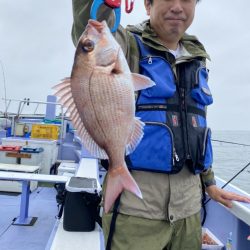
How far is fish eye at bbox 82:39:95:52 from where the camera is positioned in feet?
3.94

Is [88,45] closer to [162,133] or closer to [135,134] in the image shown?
[135,134]

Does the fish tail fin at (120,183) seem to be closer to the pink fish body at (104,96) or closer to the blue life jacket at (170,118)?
the pink fish body at (104,96)

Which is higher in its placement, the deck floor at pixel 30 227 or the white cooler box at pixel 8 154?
the white cooler box at pixel 8 154

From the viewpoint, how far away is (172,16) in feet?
5.61

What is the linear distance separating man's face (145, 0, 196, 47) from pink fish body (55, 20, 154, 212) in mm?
607

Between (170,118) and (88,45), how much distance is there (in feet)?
2.30

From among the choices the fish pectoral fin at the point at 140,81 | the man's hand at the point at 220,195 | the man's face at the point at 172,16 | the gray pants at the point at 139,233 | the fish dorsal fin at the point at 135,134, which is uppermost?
the man's face at the point at 172,16

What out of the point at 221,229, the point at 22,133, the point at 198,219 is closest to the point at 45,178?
the point at 221,229

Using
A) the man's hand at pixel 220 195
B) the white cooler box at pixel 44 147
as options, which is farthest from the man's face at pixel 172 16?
the white cooler box at pixel 44 147

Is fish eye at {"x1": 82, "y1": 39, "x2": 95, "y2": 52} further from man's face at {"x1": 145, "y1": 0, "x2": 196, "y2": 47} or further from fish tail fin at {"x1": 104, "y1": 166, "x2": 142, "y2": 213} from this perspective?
man's face at {"x1": 145, "y1": 0, "x2": 196, "y2": 47}

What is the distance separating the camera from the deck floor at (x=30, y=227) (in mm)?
3873

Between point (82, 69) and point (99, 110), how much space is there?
166 millimetres

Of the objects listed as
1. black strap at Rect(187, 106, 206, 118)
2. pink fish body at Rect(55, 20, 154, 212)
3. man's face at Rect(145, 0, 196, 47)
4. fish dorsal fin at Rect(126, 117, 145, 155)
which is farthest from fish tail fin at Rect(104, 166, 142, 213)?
man's face at Rect(145, 0, 196, 47)

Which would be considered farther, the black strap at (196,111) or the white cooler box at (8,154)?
the white cooler box at (8,154)
